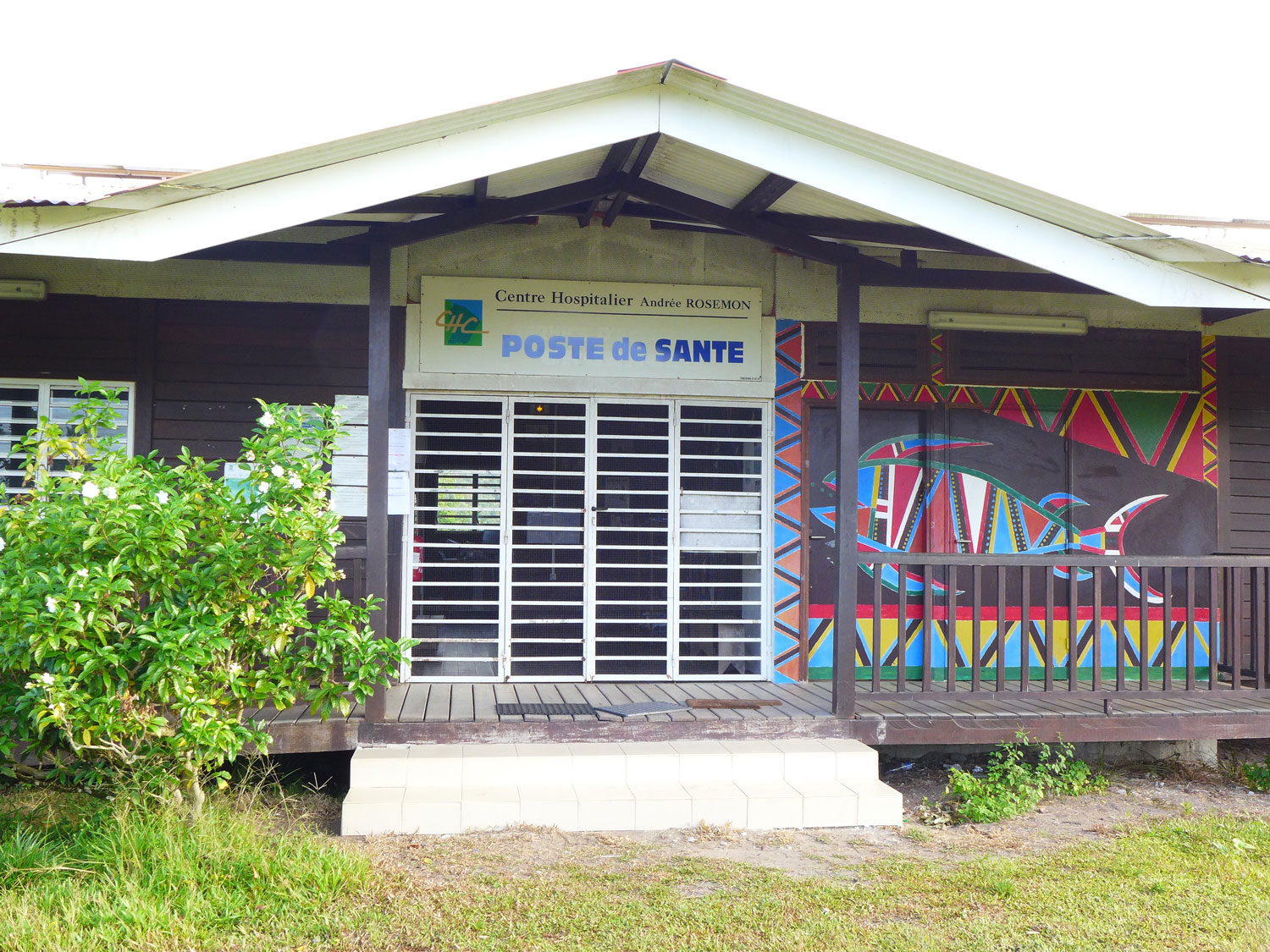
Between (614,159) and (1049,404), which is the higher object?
(614,159)

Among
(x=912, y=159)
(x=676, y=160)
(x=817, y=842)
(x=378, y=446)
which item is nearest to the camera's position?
(x=817, y=842)

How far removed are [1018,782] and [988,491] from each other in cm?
257

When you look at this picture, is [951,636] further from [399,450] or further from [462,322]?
[462,322]

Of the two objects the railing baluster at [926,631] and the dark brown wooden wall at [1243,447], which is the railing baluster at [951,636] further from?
the dark brown wooden wall at [1243,447]

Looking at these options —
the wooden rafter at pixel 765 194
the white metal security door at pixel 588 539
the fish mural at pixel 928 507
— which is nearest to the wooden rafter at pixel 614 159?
the wooden rafter at pixel 765 194

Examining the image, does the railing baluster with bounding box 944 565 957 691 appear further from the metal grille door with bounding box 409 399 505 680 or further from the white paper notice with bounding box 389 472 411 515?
the white paper notice with bounding box 389 472 411 515

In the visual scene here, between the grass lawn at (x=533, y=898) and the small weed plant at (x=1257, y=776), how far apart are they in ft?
6.28

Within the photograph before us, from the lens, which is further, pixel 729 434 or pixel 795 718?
pixel 729 434

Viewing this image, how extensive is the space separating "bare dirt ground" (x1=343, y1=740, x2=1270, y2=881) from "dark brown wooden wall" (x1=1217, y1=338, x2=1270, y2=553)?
260 centimetres

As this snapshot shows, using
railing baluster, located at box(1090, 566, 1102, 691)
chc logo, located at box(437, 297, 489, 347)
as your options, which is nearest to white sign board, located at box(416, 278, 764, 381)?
chc logo, located at box(437, 297, 489, 347)

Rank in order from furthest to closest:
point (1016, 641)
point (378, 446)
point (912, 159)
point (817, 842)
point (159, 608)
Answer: point (1016, 641), point (378, 446), point (912, 159), point (817, 842), point (159, 608)

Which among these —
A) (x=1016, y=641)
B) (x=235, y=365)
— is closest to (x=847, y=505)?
(x=1016, y=641)

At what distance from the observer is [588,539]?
7633 millimetres

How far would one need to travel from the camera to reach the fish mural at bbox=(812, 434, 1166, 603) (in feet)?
26.0
